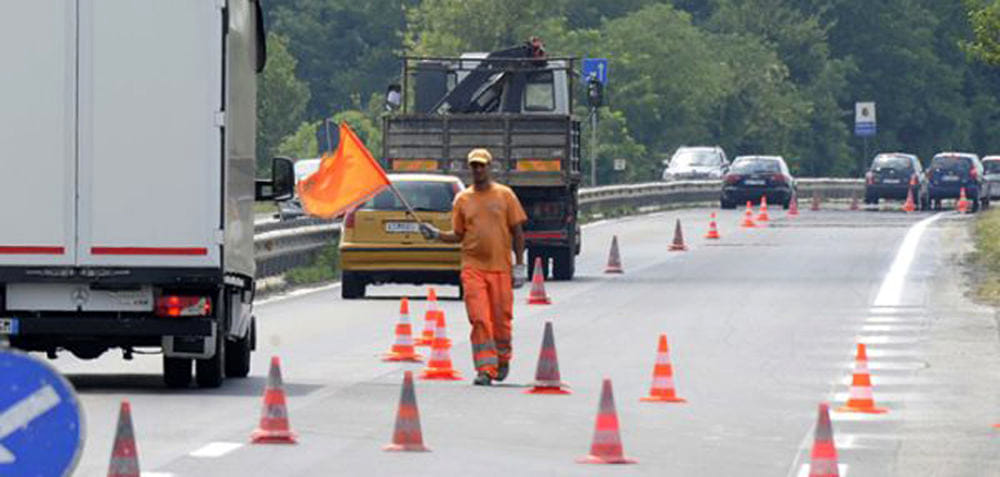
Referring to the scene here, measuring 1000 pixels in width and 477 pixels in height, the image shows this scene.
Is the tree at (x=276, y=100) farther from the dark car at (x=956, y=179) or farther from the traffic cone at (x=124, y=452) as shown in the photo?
the traffic cone at (x=124, y=452)

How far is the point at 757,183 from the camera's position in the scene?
222 ft

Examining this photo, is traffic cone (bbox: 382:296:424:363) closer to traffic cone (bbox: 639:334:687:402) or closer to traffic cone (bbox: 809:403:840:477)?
traffic cone (bbox: 639:334:687:402)

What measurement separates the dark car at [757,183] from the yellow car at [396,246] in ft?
123

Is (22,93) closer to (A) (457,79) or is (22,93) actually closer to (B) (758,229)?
(A) (457,79)

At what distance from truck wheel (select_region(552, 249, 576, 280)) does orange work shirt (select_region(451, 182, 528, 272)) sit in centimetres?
1618

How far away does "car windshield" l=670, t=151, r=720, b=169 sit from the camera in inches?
3179

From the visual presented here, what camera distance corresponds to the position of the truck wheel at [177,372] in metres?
18.7

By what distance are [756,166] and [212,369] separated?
50.1 meters

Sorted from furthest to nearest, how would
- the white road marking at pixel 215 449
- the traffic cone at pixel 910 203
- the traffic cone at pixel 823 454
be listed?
the traffic cone at pixel 910 203 < the white road marking at pixel 215 449 < the traffic cone at pixel 823 454

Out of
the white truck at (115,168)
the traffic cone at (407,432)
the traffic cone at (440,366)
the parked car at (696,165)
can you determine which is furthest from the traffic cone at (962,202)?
the traffic cone at (407,432)

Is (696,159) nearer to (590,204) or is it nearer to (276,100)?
(276,100)

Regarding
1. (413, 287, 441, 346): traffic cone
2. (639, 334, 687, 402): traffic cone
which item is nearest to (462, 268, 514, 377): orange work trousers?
(639, 334, 687, 402): traffic cone

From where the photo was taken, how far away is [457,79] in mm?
38969

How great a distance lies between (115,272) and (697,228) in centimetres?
3838
